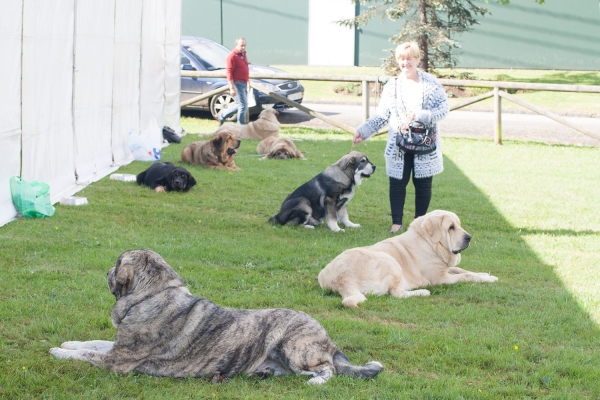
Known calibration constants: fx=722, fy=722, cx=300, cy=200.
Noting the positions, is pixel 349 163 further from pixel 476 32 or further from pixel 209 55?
pixel 476 32

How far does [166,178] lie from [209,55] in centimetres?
1201

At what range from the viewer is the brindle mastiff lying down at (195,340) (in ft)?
15.6

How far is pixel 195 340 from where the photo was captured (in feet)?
15.7

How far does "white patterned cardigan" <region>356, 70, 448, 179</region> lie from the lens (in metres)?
8.78

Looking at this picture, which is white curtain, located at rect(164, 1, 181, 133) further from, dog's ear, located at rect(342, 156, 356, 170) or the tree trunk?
the tree trunk

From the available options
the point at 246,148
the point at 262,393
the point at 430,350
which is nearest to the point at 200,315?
the point at 262,393

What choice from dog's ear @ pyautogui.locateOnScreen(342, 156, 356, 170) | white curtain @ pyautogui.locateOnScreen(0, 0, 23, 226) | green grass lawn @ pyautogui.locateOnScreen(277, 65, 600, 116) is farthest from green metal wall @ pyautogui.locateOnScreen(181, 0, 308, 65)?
white curtain @ pyautogui.locateOnScreen(0, 0, 23, 226)

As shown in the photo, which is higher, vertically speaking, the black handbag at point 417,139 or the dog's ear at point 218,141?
the dog's ear at point 218,141

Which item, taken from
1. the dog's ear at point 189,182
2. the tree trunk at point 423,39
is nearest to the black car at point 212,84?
the tree trunk at point 423,39

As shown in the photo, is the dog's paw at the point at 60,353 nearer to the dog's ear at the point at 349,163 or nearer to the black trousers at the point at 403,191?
the black trousers at the point at 403,191

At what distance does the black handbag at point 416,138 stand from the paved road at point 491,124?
376 inches

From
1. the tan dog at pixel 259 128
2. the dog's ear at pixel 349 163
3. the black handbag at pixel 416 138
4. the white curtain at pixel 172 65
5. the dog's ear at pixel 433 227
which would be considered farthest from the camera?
the white curtain at pixel 172 65

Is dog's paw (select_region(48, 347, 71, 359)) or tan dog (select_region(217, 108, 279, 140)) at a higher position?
tan dog (select_region(217, 108, 279, 140))

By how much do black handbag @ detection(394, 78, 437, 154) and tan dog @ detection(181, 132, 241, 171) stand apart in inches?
222
